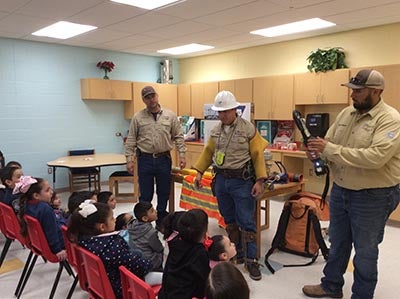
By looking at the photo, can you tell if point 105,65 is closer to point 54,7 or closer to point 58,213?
point 54,7

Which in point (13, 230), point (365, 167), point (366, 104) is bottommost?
point (13, 230)

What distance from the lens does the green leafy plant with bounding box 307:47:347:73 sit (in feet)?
16.5

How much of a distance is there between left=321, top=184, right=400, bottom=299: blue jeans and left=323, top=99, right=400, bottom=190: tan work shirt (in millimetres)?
70

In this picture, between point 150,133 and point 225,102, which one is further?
point 150,133

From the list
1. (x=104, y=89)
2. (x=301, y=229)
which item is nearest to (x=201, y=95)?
(x=104, y=89)

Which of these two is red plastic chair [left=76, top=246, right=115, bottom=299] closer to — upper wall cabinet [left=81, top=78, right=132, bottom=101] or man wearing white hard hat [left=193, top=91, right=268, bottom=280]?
man wearing white hard hat [left=193, top=91, right=268, bottom=280]

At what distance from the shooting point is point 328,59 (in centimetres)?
505

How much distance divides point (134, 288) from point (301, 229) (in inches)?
84.1

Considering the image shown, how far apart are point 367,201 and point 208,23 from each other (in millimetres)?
3300

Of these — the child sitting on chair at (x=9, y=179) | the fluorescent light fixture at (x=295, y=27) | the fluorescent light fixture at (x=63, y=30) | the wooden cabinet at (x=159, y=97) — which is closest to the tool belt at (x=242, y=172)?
the child sitting on chair at (x=9, y=179)

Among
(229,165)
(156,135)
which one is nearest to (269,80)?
(156,135)

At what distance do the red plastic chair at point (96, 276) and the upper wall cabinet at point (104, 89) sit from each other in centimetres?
470

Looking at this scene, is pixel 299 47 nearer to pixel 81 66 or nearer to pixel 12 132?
pixel 81 66

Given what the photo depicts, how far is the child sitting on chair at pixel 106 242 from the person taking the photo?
73.3 inches
